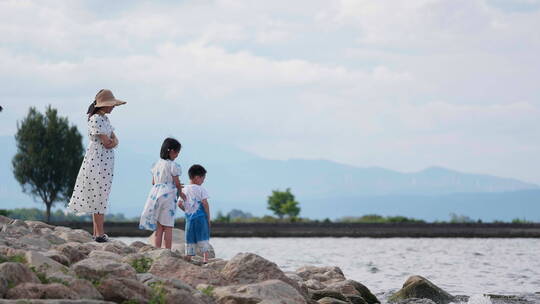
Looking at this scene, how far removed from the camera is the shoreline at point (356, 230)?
42188mm

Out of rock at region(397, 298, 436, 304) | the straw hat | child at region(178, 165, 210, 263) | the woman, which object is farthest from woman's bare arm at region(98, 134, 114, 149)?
rock at region(397, 298, 436, 304)

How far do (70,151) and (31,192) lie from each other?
3.59 m

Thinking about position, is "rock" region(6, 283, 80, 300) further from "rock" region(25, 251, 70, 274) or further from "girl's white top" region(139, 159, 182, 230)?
"girl's white top" region(139, 159, 182, 230)

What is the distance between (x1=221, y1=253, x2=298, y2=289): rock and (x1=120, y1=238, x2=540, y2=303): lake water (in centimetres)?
522

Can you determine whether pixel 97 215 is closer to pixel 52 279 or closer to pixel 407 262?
pixel 52 279

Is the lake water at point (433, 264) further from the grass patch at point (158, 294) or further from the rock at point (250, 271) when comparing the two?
the grass patch at point (158, 294)

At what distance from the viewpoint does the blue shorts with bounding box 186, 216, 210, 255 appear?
1312cm

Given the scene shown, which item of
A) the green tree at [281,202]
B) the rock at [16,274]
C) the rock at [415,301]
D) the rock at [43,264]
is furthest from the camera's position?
the green tree at [281,202]

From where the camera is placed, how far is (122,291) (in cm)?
866

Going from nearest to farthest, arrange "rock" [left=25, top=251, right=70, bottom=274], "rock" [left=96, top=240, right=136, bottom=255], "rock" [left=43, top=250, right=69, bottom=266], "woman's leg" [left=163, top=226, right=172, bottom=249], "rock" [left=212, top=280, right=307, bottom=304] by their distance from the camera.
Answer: "rock" [left=25, top=251, right=70, bottom=274] < "rock" [left=212, top=280, right=307, bottom=304] < "rock" [left=43, top=250, right=69, bottom=266] < "rock" [left=96, top=240, right=136, bottom=255] < "woman's leg" [left=163, top=226, right=172, bottom=249]

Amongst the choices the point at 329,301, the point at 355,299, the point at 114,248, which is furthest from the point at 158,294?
the point at 355,299

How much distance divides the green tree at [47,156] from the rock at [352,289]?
41.3 metres

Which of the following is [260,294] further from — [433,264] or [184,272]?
[433,264]

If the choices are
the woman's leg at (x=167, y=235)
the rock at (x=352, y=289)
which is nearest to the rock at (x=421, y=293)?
the rock at (x=352, y=289)
